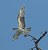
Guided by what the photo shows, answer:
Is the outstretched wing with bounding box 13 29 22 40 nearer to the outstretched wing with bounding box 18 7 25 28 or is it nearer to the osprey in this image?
the osprey

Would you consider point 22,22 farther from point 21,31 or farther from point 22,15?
point 21,31

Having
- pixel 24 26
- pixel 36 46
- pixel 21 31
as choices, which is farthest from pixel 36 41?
pixel 24 26

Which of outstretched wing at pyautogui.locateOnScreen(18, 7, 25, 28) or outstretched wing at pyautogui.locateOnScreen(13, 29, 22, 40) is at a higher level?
outstretched wing at pyautogui.locateOnScreen(18, 7, 25, 28)

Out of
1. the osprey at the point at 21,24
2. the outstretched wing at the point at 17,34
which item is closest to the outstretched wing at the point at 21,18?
the osprey at the point at 21,24

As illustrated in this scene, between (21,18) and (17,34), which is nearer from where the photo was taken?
(17,34)

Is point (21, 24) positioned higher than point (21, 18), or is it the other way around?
point (21, 18)

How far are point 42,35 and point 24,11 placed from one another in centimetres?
217

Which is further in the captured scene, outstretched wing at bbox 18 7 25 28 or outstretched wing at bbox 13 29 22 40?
outstretched wing at bbox 18 7 25 28

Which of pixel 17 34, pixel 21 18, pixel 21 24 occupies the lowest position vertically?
pixel 17 34

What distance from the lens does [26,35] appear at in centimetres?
582

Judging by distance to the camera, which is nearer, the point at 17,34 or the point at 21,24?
the point at 17,34

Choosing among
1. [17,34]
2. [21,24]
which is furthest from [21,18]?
[17,34]

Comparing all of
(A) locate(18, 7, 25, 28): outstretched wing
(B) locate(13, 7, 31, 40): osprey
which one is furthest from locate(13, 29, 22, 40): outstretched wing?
(A) locate(18, 7, 25, 28): outstretched wing

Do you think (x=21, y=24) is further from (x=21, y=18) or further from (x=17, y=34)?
(x=17, y=34)
